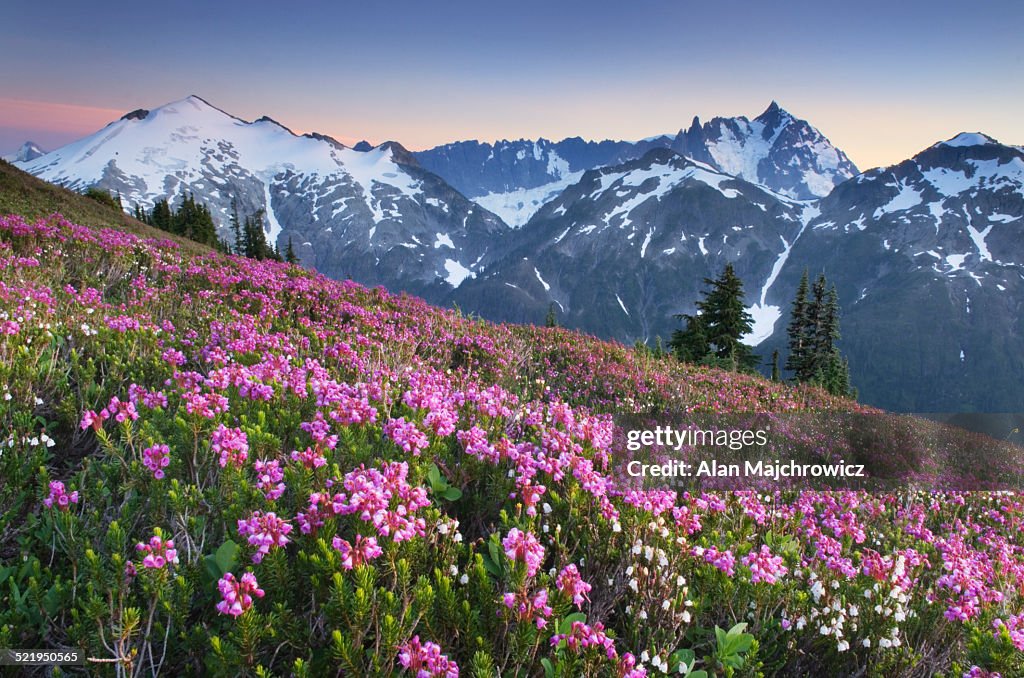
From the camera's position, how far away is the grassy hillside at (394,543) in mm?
2463

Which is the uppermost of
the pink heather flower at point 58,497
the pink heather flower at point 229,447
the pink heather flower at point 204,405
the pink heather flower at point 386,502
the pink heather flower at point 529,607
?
the pink heather flower at point 204,405

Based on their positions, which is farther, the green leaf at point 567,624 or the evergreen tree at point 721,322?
the evergreen tree at point 721,322

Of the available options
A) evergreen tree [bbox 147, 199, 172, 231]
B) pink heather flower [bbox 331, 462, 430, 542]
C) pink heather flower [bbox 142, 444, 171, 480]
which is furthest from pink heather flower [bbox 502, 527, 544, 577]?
evergreen tree [bbox 147, 199, 172, 231]

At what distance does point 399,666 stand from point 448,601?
0.34 meters

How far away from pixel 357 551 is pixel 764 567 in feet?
7.88

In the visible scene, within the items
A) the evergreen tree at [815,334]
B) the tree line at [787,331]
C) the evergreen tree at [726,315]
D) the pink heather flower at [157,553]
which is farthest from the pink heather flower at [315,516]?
the evergreen tree at [815,334]

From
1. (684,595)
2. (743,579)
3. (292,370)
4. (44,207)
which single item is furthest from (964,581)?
(44,207)

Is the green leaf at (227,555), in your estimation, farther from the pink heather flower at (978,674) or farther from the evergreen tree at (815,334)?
the evergreen tree at (815,334)

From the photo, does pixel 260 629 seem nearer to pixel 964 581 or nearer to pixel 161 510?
pixel 161 510

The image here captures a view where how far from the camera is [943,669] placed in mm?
3256

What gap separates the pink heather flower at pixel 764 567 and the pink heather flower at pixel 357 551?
219 cm

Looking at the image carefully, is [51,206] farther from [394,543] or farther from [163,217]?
[163,217]

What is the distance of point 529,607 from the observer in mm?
2457

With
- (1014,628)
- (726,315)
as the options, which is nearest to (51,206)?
(1014,628)
